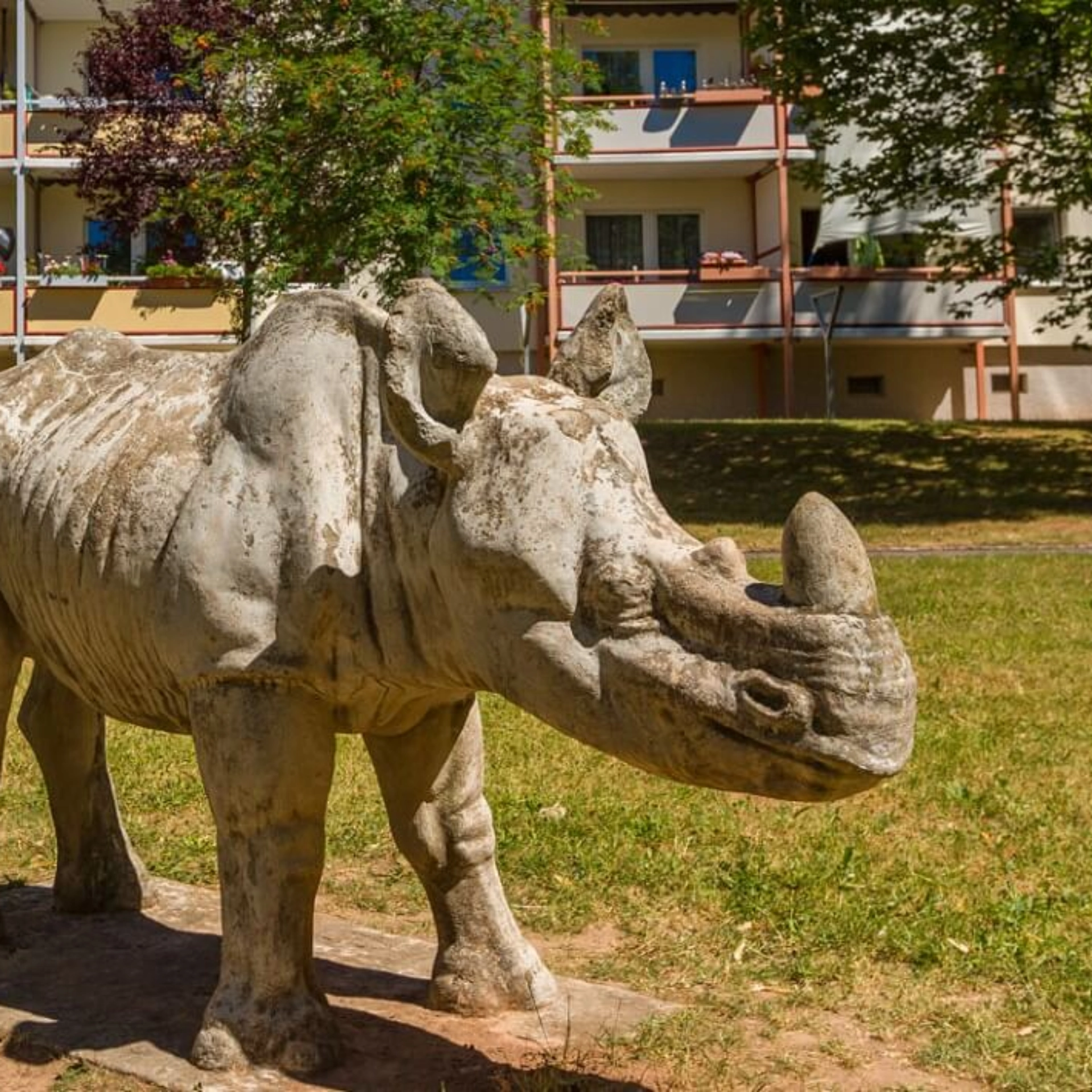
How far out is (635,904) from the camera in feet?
18.4

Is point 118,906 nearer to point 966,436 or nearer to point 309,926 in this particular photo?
point 309,926

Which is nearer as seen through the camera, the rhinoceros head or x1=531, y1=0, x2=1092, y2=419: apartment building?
the rhinoceros head

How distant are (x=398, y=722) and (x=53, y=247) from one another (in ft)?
88.4

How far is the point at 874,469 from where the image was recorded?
2023cm

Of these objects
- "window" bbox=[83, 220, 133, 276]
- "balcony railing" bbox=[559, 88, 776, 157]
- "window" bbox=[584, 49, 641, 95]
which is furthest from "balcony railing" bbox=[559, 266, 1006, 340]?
"window" bbox=[83, 220, 133, 276]

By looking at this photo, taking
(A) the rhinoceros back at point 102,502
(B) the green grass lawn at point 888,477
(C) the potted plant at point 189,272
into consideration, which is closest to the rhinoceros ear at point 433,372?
(A) the rhinoceros back at point 102,502

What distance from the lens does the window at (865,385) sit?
98.4 feet

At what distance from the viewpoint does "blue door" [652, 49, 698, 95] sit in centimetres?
3038

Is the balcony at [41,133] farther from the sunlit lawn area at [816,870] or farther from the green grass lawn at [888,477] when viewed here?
the sunlit lawn area at [816,870]

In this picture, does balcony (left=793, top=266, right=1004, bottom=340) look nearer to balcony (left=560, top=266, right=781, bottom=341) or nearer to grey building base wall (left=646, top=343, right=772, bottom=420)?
balcony (left=560, top=266, right=781, bottom=341)

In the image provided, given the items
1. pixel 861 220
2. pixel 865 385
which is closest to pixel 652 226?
pixel 861 220

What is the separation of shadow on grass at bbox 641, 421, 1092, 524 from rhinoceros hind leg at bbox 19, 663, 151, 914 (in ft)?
39.2

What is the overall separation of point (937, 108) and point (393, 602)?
60.5ft

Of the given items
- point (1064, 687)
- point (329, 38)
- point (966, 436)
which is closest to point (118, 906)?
point (1064, 687)
